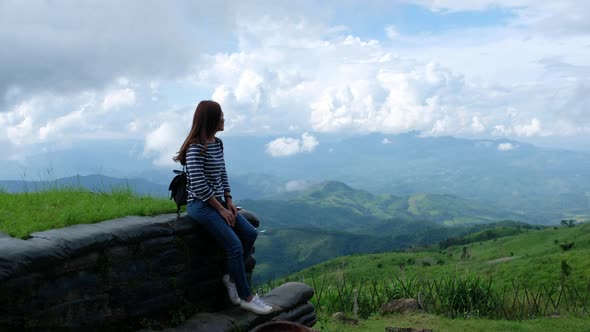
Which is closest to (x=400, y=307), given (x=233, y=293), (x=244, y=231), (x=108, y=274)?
(x=233, y=293)

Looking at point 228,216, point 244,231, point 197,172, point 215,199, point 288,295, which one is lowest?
point 288,295

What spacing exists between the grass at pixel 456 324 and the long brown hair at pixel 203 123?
4516 mm

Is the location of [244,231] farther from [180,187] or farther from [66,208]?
[66,208]

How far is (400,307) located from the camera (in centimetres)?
1134

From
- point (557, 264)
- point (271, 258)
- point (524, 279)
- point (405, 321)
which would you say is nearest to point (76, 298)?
point (405, 321)

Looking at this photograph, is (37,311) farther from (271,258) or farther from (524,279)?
(271,258)

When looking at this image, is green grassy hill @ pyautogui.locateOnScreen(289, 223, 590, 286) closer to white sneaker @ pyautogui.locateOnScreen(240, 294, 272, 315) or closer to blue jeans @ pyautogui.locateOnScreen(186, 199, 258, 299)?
white sneaker @ pyautogui.locateOnScreen(240, 294, 272, 315)

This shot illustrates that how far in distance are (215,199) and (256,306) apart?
6.04 feet

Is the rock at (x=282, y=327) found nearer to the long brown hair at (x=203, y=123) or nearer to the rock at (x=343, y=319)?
the long brown hair at (x=203, y=123)

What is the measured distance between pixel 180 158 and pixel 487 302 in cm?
816

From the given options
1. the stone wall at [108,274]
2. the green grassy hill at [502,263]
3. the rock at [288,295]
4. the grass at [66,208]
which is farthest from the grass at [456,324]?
the grass at [66,208]

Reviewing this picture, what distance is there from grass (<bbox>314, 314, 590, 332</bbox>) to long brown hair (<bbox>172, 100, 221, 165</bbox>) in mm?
4516

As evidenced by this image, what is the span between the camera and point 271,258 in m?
167

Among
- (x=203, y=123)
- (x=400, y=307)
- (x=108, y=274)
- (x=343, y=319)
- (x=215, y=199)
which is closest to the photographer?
(x=108, y=274)
